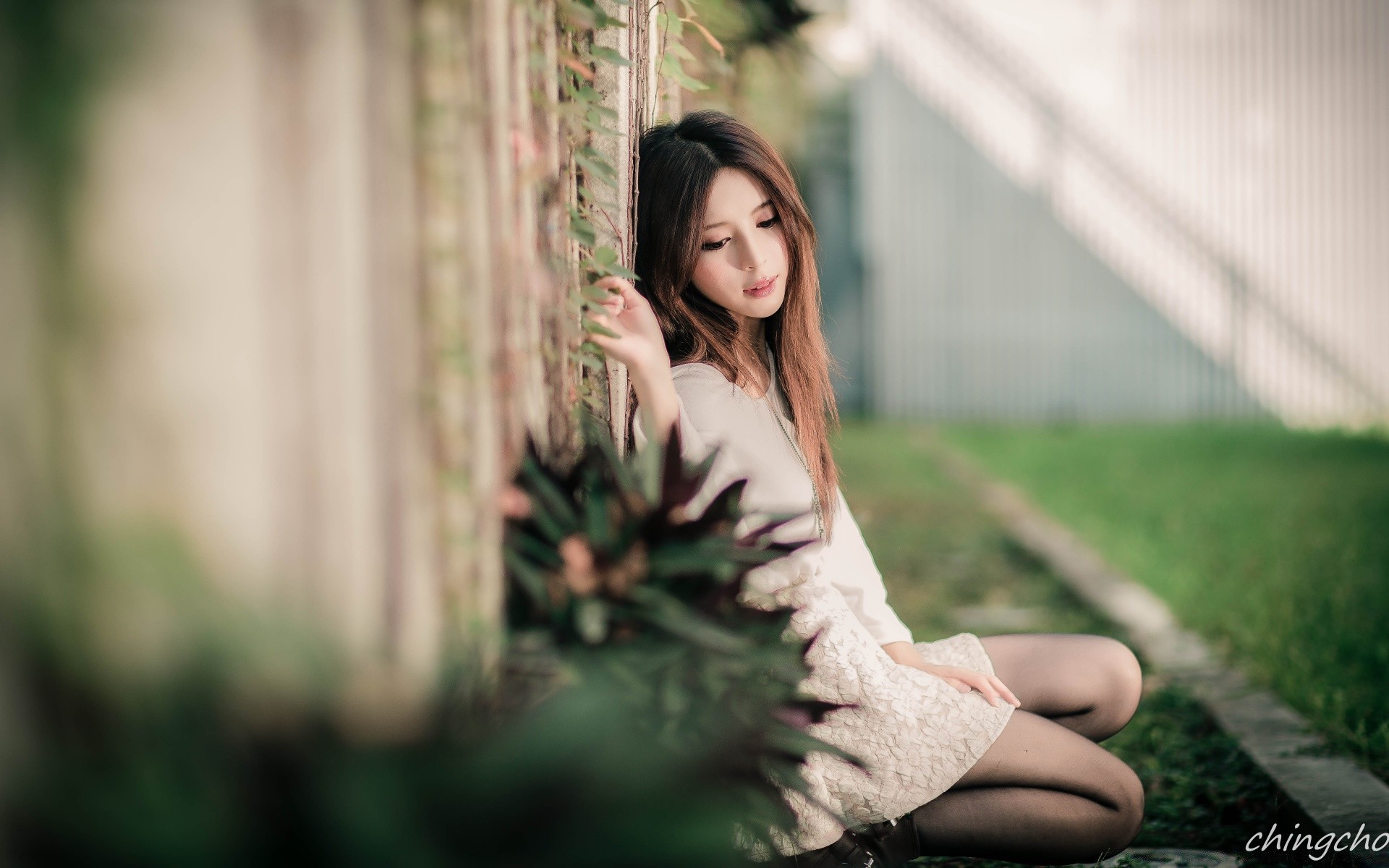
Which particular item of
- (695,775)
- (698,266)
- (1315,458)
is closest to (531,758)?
(695,775)

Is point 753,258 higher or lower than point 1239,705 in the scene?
higher

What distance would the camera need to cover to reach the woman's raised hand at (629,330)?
1765 millimetres

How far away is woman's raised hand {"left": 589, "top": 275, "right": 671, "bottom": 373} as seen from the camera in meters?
1.76

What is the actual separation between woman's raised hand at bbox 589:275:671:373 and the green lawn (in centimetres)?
185

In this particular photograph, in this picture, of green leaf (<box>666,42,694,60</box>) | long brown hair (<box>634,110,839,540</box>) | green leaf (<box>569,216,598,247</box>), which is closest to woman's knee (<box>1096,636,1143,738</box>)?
long brown hair (<box>634,110,839,540</box>)

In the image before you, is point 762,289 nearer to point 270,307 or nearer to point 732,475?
point 732,475

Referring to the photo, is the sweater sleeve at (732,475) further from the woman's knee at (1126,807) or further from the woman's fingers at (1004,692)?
the woman's knee at (1126,807)

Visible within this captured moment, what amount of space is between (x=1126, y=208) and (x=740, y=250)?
9.03 meters

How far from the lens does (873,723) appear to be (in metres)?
1.83

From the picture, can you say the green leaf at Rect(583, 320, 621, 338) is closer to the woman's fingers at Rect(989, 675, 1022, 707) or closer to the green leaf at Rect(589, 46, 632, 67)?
the green leaf at Rect(589, 46, 632, 67)

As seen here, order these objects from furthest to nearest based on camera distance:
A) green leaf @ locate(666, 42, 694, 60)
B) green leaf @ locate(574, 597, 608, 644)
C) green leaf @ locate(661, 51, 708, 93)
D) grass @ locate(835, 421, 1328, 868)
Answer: grass @ locate(835, 421, 1328, 868)
green leaf @ locate(666, 42, 694, 60)
green leaf @ locate(661, 51, 708, 93)
green leaf @ locate(574, 597, 608, 644)

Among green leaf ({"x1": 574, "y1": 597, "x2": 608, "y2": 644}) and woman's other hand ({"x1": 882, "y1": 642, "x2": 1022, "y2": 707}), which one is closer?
green leaf ({"x1": 574, "y1": 597, "x2": 608, "y2": 644})

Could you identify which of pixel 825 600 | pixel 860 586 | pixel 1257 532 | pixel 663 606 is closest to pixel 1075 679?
pixel 860 586

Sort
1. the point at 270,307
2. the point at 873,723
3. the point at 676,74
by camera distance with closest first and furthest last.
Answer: the point at 270,307 < the point at 873,723 < the point at 676,74
